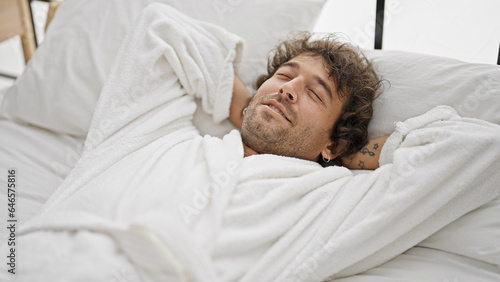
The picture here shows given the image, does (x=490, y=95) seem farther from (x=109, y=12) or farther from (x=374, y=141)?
(x=109, y=12)

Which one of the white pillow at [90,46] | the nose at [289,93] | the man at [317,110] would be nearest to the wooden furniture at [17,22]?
the white pillow at [90,46]

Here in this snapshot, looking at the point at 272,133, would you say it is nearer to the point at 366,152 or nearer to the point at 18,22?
the point at 366,152

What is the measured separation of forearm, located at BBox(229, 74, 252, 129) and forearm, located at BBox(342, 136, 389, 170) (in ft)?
1.28

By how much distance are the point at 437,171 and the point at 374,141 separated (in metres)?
0.30

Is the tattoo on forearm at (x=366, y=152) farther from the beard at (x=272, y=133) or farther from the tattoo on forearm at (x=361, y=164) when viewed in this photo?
the beard at (x=272, y=133)

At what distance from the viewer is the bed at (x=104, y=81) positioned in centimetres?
97

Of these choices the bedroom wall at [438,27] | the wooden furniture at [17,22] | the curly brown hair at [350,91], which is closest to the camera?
the curly brown hair at [350,91]

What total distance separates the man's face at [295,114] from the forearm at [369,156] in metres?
0.09

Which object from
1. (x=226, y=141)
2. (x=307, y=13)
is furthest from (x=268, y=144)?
(x=307, y=13)

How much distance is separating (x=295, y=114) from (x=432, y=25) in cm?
65

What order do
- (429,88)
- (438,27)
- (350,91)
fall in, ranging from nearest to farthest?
(429,88), (350,91), (438,27)

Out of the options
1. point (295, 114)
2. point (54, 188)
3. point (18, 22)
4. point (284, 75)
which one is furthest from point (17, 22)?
point (295, 114)

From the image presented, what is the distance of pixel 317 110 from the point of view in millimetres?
1199

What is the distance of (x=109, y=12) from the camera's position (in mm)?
1472
